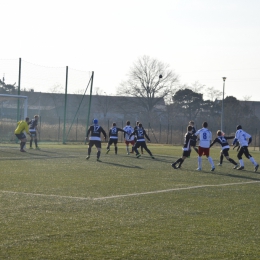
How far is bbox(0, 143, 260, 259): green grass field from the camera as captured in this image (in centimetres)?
788

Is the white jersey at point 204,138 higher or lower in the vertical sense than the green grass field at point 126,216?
higher

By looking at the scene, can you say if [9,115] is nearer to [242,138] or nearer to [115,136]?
[115,136]

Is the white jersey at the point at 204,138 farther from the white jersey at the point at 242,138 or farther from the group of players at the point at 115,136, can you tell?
the group of players at the point at 115,136

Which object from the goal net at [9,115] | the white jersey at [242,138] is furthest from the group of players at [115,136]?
the goal net at [9,115]

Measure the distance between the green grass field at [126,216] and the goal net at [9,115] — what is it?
74.3 ft

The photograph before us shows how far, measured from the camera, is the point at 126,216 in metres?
10.7

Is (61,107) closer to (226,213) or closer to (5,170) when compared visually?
(5,170)

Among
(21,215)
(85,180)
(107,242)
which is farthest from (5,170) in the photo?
(107,242)

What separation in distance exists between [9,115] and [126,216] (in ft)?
107

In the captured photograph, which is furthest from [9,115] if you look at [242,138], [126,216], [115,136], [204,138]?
[126,216]

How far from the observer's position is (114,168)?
22.2m

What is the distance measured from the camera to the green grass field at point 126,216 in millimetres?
7879

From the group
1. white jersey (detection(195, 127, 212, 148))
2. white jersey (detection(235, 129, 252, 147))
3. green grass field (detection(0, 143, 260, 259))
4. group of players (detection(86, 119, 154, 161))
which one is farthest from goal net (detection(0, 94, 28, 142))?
green grass field (detection(0, 143, 260, 259))

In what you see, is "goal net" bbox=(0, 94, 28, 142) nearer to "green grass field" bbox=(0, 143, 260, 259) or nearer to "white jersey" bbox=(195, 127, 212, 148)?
"white jersey" bbox=(195, 127, 212, 148)
